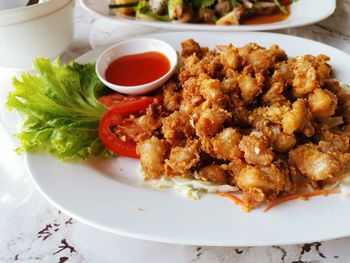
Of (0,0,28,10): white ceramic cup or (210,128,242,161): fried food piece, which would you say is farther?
(0,0,28,10): white ceramic cup

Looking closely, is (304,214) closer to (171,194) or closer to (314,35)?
(171,194)

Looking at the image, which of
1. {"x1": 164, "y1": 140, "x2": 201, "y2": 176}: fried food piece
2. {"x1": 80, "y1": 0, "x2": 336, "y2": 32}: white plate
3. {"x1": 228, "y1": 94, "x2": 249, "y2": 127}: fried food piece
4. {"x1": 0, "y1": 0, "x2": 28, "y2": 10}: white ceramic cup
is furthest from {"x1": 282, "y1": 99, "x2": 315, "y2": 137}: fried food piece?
{"x1": 0, "y1": 0, "x2": 28, "y2": 10}: white ceramic cup

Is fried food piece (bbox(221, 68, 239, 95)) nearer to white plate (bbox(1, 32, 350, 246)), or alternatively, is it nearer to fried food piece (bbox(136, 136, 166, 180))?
fried food piece (bbox(136, 136, 166, 180))

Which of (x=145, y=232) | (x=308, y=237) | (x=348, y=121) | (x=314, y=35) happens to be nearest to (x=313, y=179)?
(x=308, y=237)

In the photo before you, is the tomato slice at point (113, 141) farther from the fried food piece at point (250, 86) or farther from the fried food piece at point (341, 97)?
the fried food piece at point (341, 97)

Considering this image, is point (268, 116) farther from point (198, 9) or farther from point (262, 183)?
point (198, 9)

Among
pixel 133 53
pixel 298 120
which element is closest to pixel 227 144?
pixel 298 120

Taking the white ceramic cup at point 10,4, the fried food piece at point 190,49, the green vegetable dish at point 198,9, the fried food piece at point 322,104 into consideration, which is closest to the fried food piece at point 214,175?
the fried food piece at point 322,104

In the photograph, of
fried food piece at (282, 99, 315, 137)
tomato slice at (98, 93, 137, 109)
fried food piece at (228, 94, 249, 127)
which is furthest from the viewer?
tomato slice at (98, 93, 137, 109)
